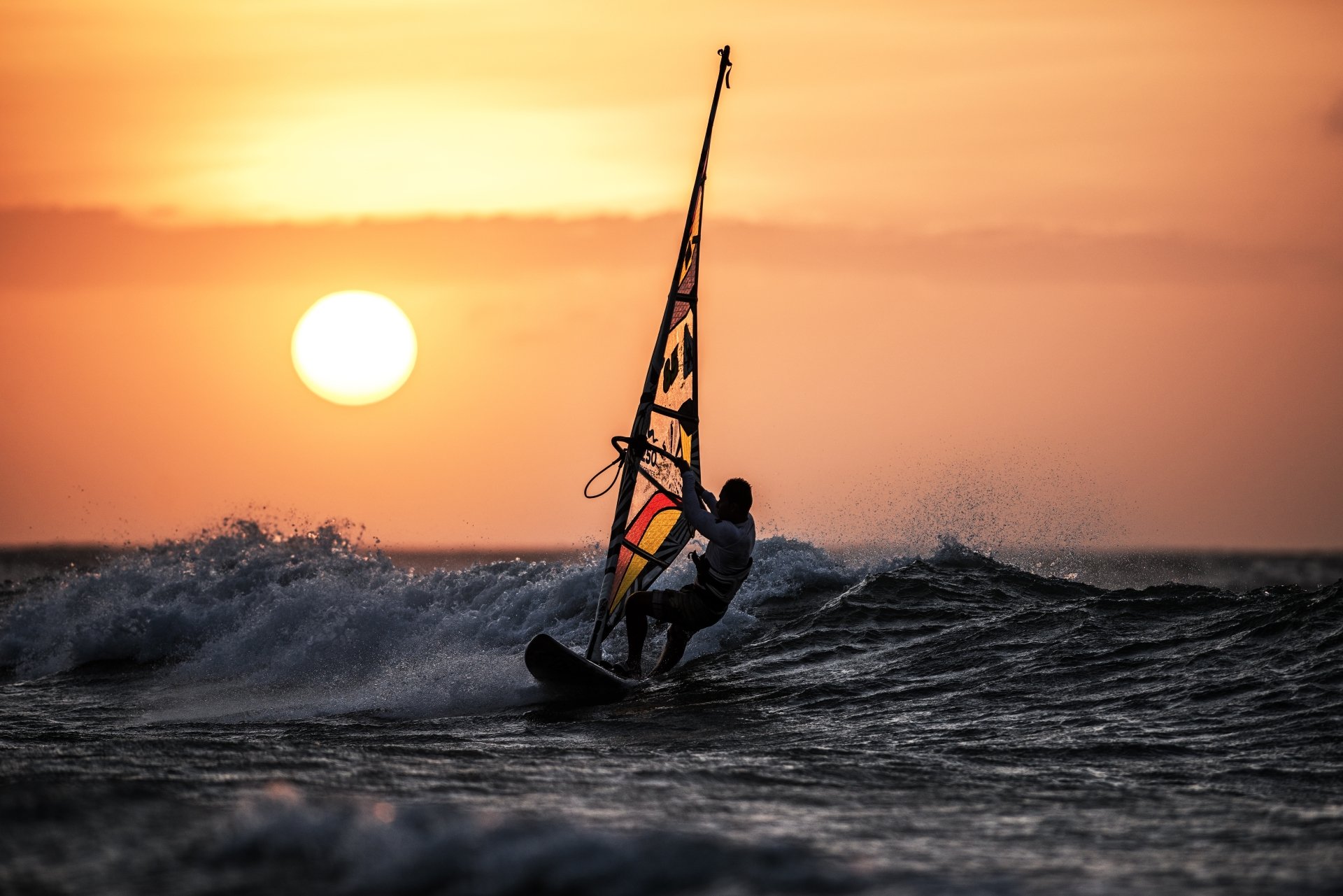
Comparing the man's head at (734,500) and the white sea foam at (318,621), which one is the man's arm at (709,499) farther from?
the white sea foam at (318,621)

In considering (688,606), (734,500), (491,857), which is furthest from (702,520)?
(491,857)

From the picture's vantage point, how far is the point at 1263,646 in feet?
30.4

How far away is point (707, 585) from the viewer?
9.56 m

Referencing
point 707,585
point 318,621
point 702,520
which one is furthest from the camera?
point 318,621

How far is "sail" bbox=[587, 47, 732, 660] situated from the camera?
10.1 metres

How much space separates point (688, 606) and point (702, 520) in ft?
3.61

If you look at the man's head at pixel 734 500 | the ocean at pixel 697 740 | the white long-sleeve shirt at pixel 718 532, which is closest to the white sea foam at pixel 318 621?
the ocean at pixel 697 740

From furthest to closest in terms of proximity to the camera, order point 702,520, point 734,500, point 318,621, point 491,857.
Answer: point 318,621, point 734,500, point 702,520, point 491,857

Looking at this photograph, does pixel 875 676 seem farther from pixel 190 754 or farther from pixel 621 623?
pixel 190 754

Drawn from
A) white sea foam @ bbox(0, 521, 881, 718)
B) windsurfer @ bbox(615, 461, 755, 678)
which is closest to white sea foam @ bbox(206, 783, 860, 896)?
white sea foam @ bbox(0, 521, 881, 718)

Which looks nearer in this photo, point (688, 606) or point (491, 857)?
point (491, 857)

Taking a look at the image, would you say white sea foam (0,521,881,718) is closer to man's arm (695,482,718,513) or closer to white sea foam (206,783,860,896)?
man's arm (695,482,718,513)

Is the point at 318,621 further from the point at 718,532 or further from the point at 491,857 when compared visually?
the point at 491,857

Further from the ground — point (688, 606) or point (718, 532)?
point (718, 532)
